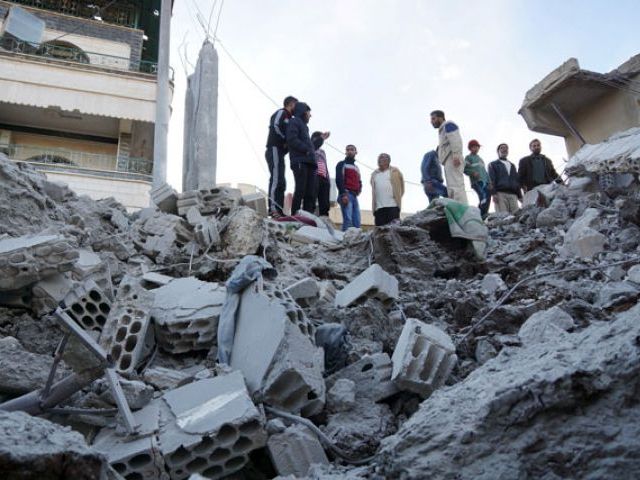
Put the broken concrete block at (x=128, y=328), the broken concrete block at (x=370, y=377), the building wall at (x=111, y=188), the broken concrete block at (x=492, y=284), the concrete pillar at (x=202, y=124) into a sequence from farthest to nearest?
the building wall at (x=111, y=188), the concrete pillar at (x=202, y=124), the broken concrete block at (x=492, y=284), the broken concrete block at (x=128, y=328), the broken concrete block at (x=370, y=377)

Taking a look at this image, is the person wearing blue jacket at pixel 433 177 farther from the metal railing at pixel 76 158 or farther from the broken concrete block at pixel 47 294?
the metal railing at pixel 76 158

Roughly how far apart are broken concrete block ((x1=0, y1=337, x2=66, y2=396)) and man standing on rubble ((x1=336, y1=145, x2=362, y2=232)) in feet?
17.5

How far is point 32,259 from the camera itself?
3580 millimetres

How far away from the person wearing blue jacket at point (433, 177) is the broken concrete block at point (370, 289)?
11.5 ft

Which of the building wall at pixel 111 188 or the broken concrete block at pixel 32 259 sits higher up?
the building wall at pixel 111 188

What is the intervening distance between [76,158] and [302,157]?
14539 millimetres

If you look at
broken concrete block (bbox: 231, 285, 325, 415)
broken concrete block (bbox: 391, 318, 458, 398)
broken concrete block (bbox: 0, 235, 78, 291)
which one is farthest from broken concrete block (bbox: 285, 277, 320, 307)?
broken concrete block (bbox: 0, 235, 78, 291)

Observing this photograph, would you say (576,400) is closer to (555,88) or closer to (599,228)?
(599,228)

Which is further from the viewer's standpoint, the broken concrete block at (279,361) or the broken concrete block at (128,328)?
the broken concrete block at (128,328)

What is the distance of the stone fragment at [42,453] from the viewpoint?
4.77 ft

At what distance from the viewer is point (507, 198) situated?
8.49 metres

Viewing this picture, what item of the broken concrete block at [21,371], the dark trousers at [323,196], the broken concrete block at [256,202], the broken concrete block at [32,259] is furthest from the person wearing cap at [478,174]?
the broken concrete block at [21,371]

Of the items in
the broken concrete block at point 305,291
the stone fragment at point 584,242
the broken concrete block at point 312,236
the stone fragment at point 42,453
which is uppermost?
the broken concrete block at point 312,236

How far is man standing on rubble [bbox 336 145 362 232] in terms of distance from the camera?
786 cm
